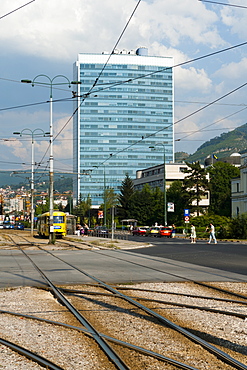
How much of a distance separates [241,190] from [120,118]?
76561mm

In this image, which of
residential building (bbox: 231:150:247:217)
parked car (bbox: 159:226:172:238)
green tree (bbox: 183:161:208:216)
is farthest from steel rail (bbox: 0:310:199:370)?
green tree (bbox: 183:161:208:216)

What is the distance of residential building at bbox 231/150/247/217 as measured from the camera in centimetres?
8925

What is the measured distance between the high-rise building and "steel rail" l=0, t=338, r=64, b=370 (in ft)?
498

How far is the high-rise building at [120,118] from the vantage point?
160 metres

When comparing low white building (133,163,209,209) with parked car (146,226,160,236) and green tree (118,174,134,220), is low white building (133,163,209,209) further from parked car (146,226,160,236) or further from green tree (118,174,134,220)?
parked car (146,226,160,236)

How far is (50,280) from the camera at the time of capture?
14906 millimetres

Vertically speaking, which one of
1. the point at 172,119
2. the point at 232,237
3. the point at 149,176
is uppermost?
the point at 172,119

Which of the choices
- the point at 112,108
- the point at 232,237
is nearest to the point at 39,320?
the point at 232,237

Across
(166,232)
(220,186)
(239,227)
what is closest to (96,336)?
(239,227)

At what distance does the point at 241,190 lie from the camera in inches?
3649

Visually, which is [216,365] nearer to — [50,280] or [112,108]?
[50,280]

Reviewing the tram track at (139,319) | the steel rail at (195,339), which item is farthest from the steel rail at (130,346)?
the steel rail at (195,339)

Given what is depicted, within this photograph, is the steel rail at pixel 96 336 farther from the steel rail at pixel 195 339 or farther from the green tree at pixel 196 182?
the green tree at pixel 196 182

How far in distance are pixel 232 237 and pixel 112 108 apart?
4388 inches
